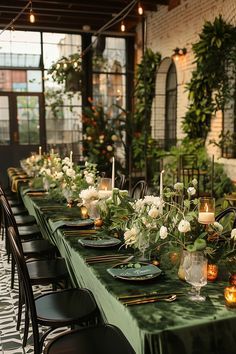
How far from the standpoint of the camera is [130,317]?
158 cm

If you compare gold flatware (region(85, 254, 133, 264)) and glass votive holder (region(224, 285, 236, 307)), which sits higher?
glass votive holder (region(224, 285, 236, 307))

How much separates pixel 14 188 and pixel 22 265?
177 inches

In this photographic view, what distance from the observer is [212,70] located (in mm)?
6590

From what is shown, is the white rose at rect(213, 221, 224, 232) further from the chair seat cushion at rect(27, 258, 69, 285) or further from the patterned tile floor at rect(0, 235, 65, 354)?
the patterned tile floor at rect(0, 235, 65, 354)

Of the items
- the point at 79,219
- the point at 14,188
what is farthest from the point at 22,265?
the point at 14,188

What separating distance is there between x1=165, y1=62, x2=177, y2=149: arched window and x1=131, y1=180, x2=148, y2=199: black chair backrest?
4.32 m

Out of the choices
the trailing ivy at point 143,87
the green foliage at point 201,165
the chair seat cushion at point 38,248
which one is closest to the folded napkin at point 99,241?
the chair seat cushion at point 38,248

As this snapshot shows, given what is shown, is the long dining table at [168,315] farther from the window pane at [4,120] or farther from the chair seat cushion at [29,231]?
the window pane at [4,120]

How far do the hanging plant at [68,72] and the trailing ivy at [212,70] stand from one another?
7.49 feet

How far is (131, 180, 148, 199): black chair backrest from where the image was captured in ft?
13.7

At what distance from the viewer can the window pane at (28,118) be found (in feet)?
32.9

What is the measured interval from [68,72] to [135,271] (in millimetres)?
7399

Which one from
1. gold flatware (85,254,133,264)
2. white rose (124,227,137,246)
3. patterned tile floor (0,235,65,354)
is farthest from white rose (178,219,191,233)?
patterned tile floor (0,235,65,354)

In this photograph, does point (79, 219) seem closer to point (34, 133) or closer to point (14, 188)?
point (14, 188)
